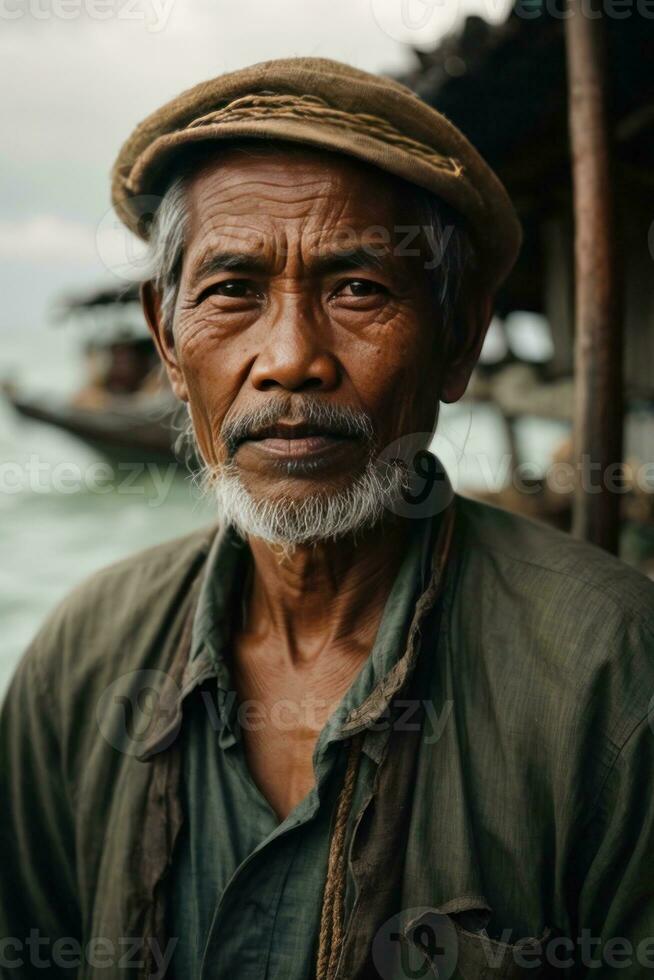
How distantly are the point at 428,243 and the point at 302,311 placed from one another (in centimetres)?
33

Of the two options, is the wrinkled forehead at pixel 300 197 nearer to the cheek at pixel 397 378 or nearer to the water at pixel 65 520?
the cheek at pixel 397 378

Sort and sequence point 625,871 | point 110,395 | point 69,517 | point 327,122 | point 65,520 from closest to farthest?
1. point 625,871
2. point 327,122
3. point 65,520
4. point 69,517
5. point 110,395

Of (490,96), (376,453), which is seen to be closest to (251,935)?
(376,453)

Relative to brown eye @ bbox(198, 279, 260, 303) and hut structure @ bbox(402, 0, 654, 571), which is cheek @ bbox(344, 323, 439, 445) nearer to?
brown eye @ bbox(198, 279, 260, 303)

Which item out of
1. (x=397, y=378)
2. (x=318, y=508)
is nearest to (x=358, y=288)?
(x=397, y=378)

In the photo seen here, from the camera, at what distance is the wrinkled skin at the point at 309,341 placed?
Result: 1361mm

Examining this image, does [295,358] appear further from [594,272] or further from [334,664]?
[594,272]

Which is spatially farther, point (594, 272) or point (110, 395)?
point (110, 395)

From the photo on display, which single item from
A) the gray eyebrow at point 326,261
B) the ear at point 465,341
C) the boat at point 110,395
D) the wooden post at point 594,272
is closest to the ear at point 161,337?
the gray eyebrow at point 326,261

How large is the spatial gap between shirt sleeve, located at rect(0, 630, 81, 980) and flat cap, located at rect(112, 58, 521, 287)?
49.1 inches

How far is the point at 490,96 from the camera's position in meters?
3.38

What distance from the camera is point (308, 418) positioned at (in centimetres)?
135

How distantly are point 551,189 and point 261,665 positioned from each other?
417 cm

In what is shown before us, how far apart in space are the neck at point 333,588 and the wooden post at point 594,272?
1.91 ft
